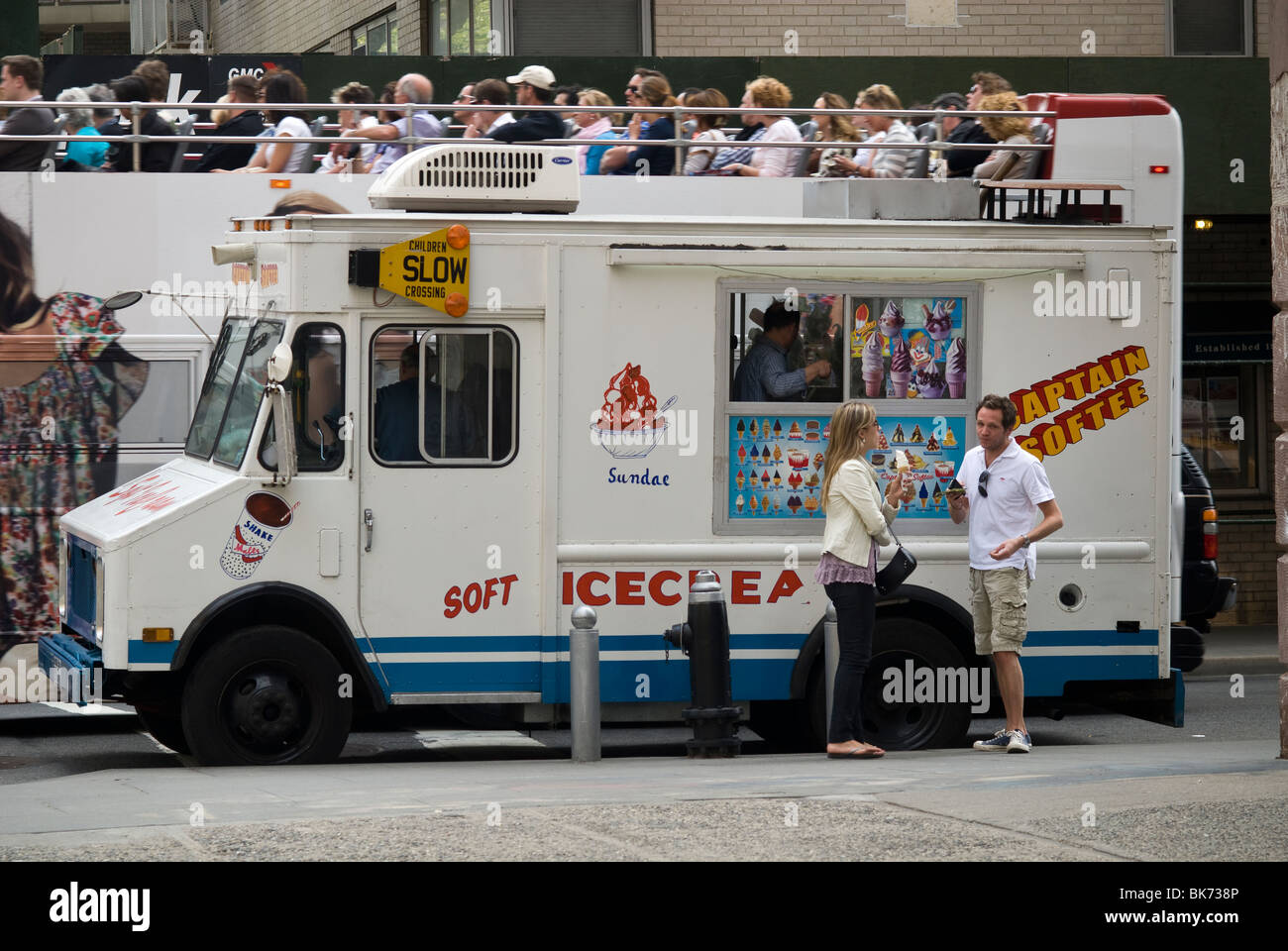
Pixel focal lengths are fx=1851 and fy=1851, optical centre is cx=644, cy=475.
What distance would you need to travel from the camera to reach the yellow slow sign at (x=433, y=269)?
950 cm

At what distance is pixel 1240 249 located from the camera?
62.7ft

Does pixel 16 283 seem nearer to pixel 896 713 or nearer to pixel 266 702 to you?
pixel 266 702

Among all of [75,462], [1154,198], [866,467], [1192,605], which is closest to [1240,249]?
[1192,605]

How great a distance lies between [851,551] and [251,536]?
9.94ft

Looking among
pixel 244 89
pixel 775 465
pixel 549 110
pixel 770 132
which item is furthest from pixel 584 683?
pixel 244 89

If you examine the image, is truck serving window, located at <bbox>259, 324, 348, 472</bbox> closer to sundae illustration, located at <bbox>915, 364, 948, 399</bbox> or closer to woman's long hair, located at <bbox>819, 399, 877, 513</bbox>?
woman's long hair, located at <bbox>819, 399, 877, 513</bbox>

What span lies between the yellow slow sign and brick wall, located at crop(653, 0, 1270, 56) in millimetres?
10127

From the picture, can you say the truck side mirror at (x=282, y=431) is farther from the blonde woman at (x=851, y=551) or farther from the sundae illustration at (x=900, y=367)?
the sundae illustration at (x=900, y=367)

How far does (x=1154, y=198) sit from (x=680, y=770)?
4.45 meters

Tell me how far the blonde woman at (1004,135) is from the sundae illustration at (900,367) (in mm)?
1719

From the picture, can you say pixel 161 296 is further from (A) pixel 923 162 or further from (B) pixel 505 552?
(A) pixel 923 162

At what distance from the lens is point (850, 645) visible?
9.35m

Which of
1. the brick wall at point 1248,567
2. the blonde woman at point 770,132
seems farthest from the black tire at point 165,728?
the brick wall at point 1248,567
